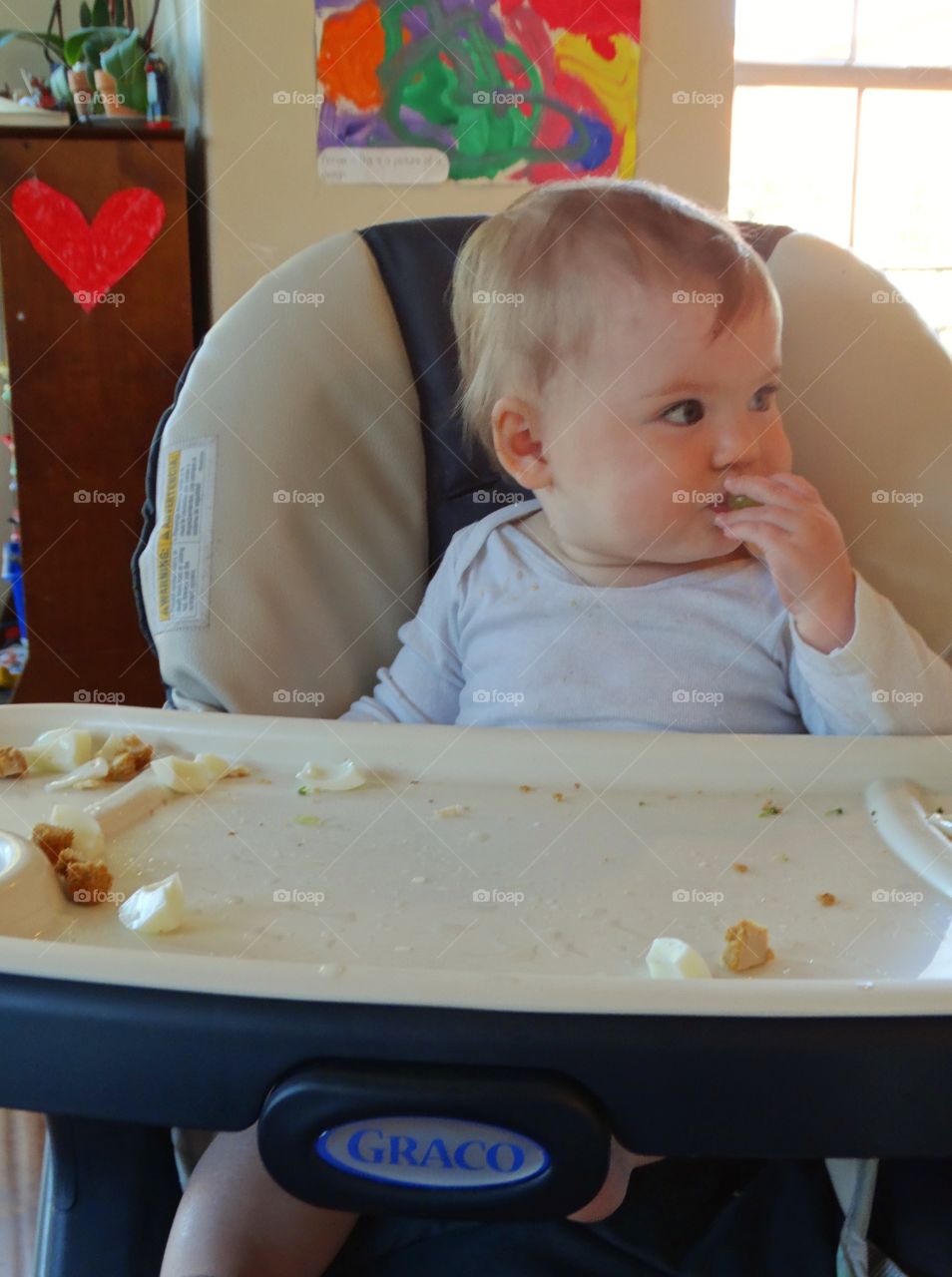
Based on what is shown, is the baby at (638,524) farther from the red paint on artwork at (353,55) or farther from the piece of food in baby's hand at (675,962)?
the red paint on artwork at (353,55)

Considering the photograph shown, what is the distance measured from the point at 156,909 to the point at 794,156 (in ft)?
7.41

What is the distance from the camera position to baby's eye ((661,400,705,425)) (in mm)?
918

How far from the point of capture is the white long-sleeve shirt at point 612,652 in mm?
889

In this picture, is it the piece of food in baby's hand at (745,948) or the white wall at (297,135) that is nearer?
the piece of food in baby's hand at (745,948)

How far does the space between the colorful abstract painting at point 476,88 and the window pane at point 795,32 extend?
11.9 inches

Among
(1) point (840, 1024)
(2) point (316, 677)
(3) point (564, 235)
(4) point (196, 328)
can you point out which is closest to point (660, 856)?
(1) point (840, 1024)

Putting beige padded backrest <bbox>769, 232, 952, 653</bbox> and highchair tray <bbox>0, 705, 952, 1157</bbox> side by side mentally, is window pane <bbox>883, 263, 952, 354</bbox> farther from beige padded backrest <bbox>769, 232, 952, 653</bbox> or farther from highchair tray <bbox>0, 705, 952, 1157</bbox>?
highchair tray <bbox>0, 705, 952, 1157</bbox>

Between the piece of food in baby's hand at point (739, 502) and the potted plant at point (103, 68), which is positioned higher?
the potted plant at point (103, 68)

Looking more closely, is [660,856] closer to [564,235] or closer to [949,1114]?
[949,1114]

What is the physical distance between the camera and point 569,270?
95 centimetres

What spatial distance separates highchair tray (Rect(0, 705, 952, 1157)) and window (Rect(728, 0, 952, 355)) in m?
1.88

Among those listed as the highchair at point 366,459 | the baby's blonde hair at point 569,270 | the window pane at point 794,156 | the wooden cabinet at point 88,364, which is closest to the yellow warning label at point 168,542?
the highchair at point 366,459

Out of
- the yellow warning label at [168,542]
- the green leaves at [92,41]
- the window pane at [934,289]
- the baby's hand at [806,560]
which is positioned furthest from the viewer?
the window pane at [934,289]

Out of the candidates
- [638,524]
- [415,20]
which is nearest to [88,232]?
[415,20]
